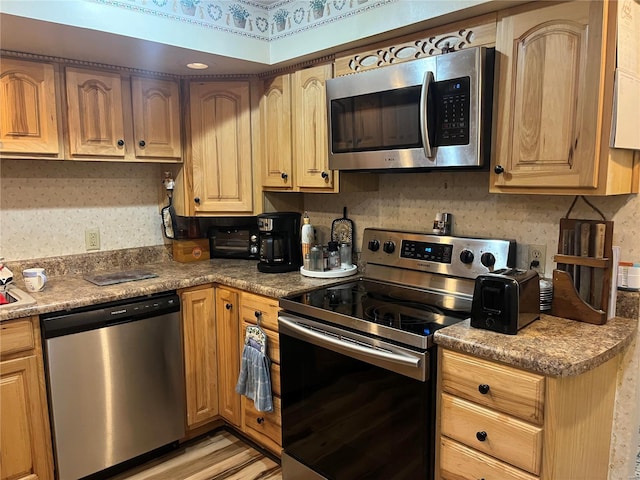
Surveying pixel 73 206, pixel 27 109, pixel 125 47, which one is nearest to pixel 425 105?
pixel 125 47

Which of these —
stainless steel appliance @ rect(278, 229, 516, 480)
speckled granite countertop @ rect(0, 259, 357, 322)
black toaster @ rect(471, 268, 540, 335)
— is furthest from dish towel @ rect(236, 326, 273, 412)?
black toaster @ rect(471, 268, 540, 335)

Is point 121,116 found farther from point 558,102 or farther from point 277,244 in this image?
point 558,102

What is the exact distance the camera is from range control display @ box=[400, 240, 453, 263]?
2.20 m

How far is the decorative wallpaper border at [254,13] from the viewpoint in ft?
6.80

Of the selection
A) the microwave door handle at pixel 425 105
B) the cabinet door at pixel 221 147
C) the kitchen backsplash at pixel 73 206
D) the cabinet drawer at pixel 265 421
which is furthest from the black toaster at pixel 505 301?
the kitchen backsplash at pixel 73 206

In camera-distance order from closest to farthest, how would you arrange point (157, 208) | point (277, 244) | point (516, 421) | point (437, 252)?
point (516, 421), point (437, 252), point (277, 244), point (157, 208)

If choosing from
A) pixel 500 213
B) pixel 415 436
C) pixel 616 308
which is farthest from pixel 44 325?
pixel 616 308

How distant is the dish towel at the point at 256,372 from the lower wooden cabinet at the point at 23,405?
2.89 ft

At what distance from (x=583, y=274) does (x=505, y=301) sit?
1.27 feet

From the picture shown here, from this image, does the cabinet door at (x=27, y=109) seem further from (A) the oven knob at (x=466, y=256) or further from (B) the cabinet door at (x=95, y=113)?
(A) the oven knob at (x=466, y=256)

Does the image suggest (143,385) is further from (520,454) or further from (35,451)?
(520,454)

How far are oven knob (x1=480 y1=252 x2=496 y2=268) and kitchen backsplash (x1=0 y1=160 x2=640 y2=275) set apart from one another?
0.13 m

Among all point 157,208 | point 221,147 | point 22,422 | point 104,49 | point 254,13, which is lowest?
point 22,422

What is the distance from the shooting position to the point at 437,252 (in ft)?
7.32
